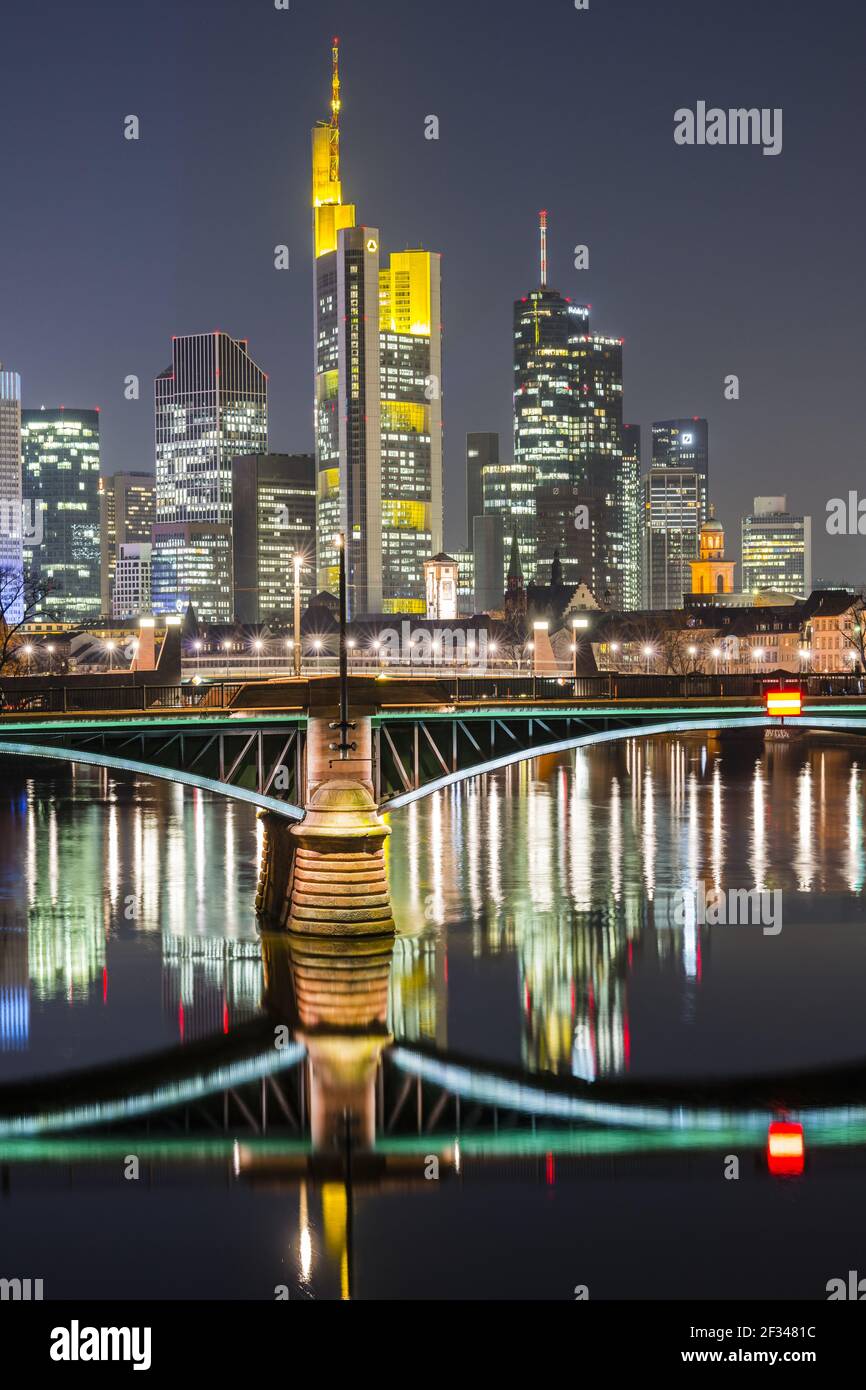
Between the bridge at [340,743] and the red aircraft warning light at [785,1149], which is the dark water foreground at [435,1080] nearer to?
the red aircraft warning light at [785,1149]

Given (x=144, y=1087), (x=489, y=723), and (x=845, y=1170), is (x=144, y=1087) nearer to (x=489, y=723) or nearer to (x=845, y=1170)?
(x=845, y=1170)

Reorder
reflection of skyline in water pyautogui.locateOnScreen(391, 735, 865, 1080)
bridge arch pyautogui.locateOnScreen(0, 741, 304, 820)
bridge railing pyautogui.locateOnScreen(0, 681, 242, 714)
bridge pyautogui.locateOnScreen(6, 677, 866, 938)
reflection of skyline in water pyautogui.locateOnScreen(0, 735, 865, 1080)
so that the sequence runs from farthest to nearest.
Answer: bridge pyautogui.locateOnScreen(6, 677, 866, 938)
bridge railing pyautogui.locateOnScreen(0, 681, 242, 714)
bridge arch pyautogui.locateOnScreen(0, 741, 304, 820)
reflection of skyline in water pyautogui.locateOnScreen(391, 735, 865, 1080)
reflection of skyline in water pyautogui.locateOnScreen(0, 735, 865, 1080)

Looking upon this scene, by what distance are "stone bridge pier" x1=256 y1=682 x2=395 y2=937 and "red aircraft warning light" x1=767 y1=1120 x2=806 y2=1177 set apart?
55.9ft

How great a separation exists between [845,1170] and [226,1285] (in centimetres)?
1243

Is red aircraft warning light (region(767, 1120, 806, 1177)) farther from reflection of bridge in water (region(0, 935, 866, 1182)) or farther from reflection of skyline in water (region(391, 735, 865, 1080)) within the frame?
reflection of skyline in water (region(391, 735, 865, 1080))

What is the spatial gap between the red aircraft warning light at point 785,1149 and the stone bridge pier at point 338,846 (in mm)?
17029

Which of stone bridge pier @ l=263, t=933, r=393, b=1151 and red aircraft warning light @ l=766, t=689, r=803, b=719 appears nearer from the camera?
stone bridge pier @ l=263, t=933, r=393, b=1151

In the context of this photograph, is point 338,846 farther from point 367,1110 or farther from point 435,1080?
point 367,1110

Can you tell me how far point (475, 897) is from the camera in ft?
202

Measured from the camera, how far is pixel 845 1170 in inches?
1350

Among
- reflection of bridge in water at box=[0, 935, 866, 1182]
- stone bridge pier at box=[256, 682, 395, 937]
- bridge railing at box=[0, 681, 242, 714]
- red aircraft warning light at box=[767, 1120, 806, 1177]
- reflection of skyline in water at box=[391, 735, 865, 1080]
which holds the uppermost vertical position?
bridge railing at box=[0, 681, 242, 714]

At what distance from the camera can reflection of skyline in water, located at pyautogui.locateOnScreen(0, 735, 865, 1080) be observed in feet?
149

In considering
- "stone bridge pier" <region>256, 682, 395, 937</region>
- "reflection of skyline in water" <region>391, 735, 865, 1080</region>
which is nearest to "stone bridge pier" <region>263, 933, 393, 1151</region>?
"stone bridge pier" <region>256, 682, 395, 937</region>
